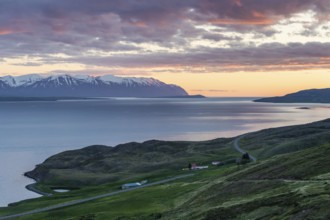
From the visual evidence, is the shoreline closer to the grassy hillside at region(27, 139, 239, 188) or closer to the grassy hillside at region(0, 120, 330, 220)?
the grassy hillside at region(0, 120, 330, 220)

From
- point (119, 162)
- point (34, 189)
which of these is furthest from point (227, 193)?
point (119, 162)

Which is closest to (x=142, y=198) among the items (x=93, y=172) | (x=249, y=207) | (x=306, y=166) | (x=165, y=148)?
(x=306, y=166)

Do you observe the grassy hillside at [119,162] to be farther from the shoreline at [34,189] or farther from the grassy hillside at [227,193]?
the shoreline at [34,189]

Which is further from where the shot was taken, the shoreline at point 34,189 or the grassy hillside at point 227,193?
the shoreline at point 34,189

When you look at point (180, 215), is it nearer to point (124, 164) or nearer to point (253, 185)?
point (253, 185)

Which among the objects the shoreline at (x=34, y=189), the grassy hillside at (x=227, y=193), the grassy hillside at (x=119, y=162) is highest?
the grassy hillside at (x=227, y=193)

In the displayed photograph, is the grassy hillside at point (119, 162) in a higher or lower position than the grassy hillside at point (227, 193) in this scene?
lower

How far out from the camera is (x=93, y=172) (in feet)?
493

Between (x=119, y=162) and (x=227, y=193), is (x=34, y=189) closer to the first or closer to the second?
(x=119, y=162)

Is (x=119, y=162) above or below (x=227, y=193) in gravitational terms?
below

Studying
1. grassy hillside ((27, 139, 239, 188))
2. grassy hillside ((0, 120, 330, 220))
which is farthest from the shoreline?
grassy hillside ((27, 139, 239, 188))

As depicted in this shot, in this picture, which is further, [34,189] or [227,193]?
Answer: [34,189]

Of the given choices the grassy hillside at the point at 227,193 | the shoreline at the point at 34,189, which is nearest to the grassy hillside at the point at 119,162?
the grassy hillside at the point at 227,193

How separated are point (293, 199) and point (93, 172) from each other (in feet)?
391
